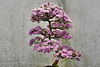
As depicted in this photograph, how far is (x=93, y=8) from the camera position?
3.12 metres

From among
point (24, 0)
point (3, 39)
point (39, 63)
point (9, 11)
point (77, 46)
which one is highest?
point (24, 0)

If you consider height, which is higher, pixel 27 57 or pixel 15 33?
pixel 15 33

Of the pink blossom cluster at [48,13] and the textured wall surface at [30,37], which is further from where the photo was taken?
the textured wall surface at [30,37]

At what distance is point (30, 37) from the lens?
2.87 m

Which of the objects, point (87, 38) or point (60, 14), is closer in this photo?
point (60, 14)

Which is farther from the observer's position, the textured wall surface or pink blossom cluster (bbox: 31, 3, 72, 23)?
the textured wall surface

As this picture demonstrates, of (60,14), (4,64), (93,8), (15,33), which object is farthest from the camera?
(93,8)

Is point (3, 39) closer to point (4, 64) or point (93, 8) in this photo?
point (4, 64)

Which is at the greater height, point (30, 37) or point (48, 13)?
point (48, 13)

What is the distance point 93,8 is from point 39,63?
4.75 ft

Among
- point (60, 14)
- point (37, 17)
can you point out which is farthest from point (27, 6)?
point (60, 14)

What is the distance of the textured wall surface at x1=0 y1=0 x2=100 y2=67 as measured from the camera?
2570mm

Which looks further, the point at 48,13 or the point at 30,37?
the point at 30,37

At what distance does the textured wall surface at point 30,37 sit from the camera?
257 cm
